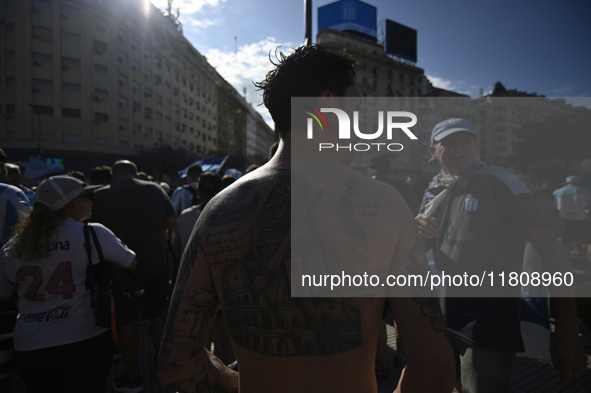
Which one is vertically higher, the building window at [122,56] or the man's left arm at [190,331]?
the building window at [122,56]

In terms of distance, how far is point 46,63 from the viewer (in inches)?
998

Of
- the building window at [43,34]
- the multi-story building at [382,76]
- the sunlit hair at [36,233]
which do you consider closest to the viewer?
the sunlit hair at [36,233]

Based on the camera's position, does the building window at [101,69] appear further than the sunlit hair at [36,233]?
Yes

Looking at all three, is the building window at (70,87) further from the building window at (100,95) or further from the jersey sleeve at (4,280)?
the jersey sleeve at (4,280)

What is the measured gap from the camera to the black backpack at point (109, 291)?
2439 millimetres

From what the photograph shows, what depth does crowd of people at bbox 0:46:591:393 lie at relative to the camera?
3.86 ft

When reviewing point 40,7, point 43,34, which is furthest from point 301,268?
point 40,7

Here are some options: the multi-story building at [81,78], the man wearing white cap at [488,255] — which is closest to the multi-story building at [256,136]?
the multi-story building at [81,78]

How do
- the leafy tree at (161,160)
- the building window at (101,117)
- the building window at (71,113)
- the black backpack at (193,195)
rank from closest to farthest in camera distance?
1. the black backpack at (193,195)
2. the building window at (71,113)
3. the building window at (101,117)
4. the leafy tree at (161,160)

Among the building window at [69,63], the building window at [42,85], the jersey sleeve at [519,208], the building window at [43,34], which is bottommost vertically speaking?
the jersey sleeve at [519,208]

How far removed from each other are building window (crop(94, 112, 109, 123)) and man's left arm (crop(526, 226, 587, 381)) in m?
31.9

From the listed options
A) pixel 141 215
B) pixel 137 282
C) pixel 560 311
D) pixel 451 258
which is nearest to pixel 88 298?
pixel 137 282

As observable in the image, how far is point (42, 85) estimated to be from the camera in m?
25.3

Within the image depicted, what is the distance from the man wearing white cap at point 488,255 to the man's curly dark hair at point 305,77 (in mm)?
1438
